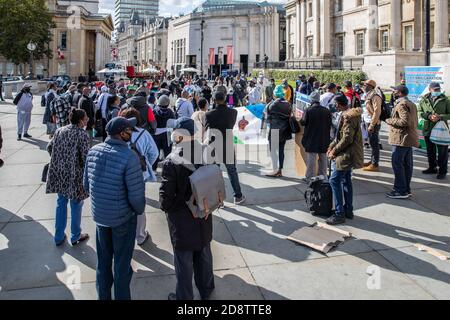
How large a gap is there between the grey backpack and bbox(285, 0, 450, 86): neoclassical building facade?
28172mm

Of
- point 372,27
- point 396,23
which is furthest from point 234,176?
point 372,27

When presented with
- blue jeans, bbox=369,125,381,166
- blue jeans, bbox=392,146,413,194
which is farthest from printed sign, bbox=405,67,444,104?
blue jeans, bbox=392,146,413,194

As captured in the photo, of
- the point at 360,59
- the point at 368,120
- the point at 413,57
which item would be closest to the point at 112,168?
the point at 368,120

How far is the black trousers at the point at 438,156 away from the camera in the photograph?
374 inches

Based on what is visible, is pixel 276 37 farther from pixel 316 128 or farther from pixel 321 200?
pixel 321 200

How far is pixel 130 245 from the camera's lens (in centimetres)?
A: 427

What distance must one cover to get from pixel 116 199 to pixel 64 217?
2.16 m

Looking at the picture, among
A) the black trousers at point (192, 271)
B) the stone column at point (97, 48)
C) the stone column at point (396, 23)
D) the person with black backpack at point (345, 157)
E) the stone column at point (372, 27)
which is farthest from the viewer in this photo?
the stone column at point (97, 48)

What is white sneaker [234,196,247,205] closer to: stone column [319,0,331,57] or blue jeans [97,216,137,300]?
blue jeans [97,216,137,300]

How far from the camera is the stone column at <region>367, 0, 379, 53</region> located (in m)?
37.2

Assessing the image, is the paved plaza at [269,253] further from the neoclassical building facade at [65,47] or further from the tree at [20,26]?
the neoclassical building facade at [65,47]

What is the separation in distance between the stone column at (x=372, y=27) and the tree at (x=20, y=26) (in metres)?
38.7

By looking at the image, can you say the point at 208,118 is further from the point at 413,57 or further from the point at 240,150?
the point at 413,57

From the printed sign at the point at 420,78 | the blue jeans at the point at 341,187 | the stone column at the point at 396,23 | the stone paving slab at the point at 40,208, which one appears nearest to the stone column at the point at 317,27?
the stone column at the point at 396,23
